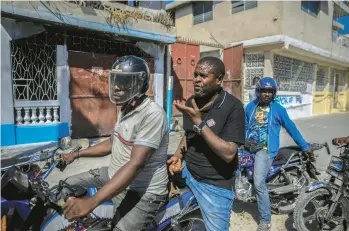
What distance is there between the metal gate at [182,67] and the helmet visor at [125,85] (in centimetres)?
794

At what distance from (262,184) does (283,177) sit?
0.66 m

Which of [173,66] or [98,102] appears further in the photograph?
[173,66]

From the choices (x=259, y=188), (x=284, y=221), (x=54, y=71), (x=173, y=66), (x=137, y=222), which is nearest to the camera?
(x=137, y=222)

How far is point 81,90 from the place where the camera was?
7.12 m

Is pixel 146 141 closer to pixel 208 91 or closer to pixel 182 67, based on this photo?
pixel 208 91

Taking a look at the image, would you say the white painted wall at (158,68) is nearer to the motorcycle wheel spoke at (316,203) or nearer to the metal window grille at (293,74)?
the metal window grille at (293,74)

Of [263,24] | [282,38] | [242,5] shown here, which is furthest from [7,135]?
[242,5]

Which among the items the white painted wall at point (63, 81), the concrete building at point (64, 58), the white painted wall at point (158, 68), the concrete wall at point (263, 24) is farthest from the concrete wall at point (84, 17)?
the concrete wall at point (263, 24)

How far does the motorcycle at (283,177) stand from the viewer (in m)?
3.44

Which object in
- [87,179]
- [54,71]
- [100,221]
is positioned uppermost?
[54,71]

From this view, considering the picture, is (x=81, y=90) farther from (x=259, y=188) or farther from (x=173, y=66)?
(x=259, y=188)

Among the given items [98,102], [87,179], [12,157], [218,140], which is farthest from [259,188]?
[98,102]

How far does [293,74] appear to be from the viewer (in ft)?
41.6

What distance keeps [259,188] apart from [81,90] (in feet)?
17.9
